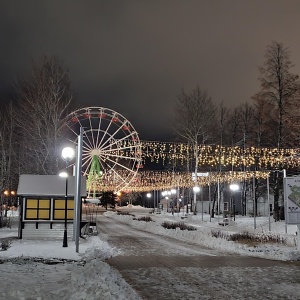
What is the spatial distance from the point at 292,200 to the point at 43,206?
47.4 ft

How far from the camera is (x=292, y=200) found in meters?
19.1

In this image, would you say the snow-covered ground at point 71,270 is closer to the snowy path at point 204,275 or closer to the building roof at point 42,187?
the snowy path at point 204,275

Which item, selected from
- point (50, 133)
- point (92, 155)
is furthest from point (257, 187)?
point (50, 133)

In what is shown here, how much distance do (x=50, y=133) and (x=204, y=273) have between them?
2479 centimetres

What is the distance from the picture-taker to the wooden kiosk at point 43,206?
84.9 feet

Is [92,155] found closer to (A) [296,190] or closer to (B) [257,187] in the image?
(B) [257,187]

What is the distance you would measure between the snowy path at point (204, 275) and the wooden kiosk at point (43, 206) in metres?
7.34

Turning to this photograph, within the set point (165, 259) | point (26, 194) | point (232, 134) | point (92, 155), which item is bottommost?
point (165, 259)

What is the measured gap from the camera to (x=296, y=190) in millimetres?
19109

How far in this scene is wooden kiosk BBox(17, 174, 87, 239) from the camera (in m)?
25.9

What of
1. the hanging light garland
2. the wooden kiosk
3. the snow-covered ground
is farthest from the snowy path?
Answer: the hanging light garland

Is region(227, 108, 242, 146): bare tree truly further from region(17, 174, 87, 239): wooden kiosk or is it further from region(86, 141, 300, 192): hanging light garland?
region(17, 174, 87, 239): wooden kiosk

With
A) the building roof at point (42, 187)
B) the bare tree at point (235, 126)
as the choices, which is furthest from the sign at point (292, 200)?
the bare tree at point (235, 126)

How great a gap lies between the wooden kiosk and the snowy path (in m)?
7.34
